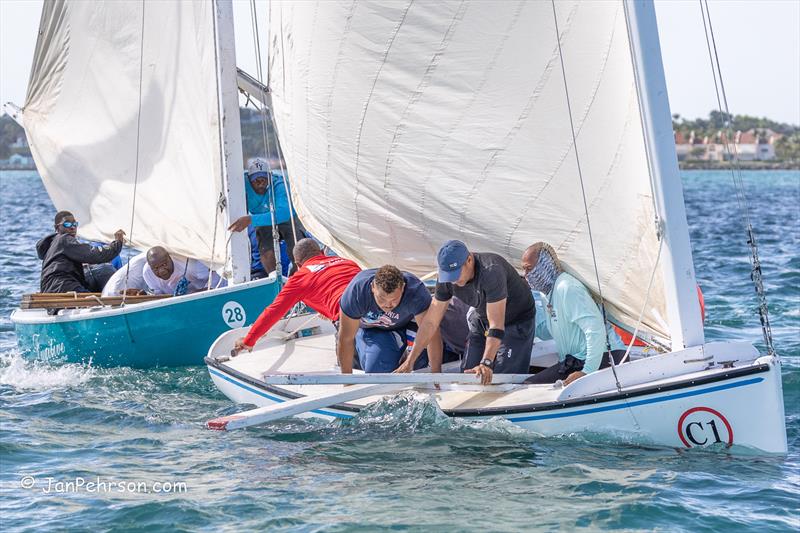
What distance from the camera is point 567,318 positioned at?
Answer: 8.61 meters

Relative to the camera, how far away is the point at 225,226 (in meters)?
12.8

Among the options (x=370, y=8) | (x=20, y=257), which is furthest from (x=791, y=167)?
(x=370, y=8)

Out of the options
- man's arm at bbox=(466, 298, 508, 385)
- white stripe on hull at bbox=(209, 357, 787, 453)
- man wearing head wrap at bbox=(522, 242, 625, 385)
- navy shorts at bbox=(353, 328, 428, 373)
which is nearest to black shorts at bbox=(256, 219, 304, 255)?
navy shorts at bbox=(353, 328, 428, 373)

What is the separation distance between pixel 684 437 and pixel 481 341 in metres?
1.80

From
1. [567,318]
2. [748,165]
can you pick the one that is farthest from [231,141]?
[748,165]

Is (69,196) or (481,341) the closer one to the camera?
(481,341)

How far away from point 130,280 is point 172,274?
0.51m

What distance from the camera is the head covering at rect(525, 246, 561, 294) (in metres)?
8.52

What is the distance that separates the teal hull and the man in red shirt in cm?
217

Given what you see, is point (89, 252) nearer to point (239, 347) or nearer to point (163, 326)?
point (163, 326)

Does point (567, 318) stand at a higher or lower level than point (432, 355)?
higher

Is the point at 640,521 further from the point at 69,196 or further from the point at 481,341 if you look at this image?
the point at 69,196

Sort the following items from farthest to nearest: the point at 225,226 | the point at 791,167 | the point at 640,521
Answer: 1. the point at 791,167
2. the point at 225,226
3. the point at 640,521

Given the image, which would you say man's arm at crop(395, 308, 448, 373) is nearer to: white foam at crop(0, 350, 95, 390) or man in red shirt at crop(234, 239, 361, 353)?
man in red shirt at crop(234, 239, 361, 353)
